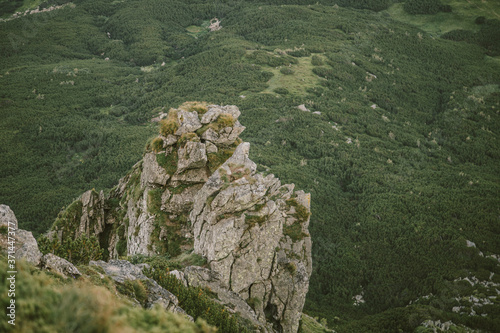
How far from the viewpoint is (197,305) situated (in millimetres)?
21109

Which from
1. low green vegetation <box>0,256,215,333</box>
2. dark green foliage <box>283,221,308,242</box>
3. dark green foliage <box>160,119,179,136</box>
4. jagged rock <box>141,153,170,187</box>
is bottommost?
dark green foliage <box>283,221,308,242</box>

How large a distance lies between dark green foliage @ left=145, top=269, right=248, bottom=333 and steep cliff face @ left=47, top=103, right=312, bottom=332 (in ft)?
8.55

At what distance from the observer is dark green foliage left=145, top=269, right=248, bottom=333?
20.1 metres

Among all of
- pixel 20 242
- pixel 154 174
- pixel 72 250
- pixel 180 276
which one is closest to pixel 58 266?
pixel 20 242

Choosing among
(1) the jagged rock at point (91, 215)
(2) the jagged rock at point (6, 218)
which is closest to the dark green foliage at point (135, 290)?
(2) the jagged rock at point (6, 218)

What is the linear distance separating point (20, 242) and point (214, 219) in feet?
49.5

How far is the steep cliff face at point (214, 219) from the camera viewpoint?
28.5 m

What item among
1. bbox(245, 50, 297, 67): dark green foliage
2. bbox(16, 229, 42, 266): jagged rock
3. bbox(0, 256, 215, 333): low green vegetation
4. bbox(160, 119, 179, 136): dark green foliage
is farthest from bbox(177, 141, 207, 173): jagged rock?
bbox(245, 50, 297, 67): dark green foliage

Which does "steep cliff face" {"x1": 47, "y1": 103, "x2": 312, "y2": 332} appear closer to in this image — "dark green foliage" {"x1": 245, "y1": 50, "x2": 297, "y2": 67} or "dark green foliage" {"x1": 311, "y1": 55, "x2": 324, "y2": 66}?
"dark green foliage" {"x1": 245, "y1": 50, "x2": 297, "y2": 67}

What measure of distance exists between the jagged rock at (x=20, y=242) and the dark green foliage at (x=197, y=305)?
837 centimetres

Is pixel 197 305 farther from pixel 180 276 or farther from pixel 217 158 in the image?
pixel 217 158

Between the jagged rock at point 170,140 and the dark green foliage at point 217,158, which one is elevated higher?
the jagged rock at point 170,140

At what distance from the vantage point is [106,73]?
7869 inches

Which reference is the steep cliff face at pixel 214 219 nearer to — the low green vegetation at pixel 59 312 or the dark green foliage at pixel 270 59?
the low green vegetation at pixel 59 312
